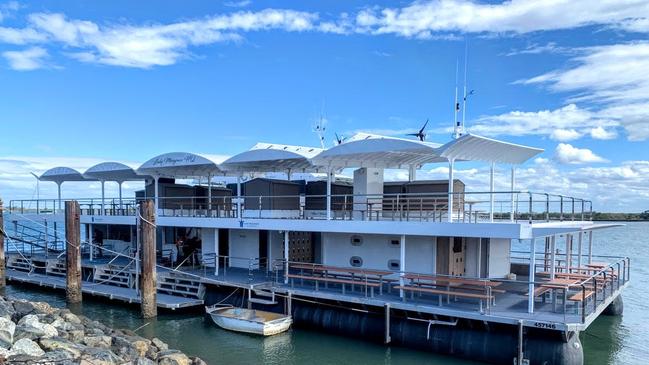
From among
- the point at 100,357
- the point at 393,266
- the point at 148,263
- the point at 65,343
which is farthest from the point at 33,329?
the point at 393,266

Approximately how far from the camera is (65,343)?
11.7 metres

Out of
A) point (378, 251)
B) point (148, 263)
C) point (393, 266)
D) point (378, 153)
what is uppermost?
A: point (378, 153)

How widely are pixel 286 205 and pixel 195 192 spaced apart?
802 cm

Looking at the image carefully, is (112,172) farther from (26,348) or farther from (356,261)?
(26,348)

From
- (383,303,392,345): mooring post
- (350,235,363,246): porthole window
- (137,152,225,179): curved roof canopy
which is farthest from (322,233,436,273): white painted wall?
(137,152,225,179): curved roof canopy

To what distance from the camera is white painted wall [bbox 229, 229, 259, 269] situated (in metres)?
20.9

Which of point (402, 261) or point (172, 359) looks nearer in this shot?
point (172, 359)

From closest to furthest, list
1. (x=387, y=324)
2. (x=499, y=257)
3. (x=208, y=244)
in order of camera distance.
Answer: (x=387, y=324), (x=499, y=257), (x=208, y=244)

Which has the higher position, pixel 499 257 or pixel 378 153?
pixel 378 153

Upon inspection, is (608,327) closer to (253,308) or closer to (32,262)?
(253,308)

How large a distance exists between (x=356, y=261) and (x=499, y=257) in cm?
478

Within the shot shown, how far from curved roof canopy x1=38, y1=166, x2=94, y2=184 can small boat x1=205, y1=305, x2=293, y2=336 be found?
16631mm

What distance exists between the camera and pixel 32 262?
26672 mm

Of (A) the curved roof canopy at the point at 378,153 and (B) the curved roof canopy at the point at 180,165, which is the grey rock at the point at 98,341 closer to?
(A) the curved roof canopy at the point at 378,153
